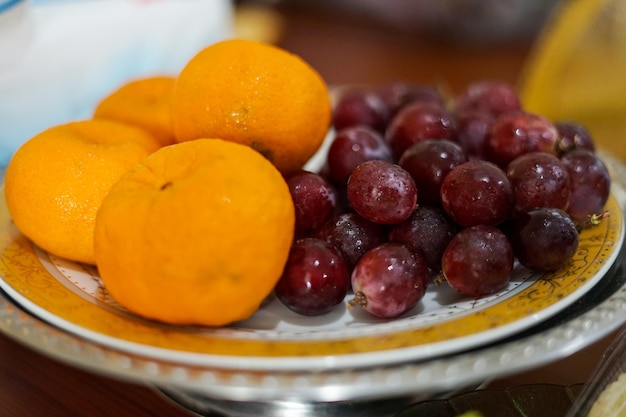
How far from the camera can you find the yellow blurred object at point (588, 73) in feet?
3.76

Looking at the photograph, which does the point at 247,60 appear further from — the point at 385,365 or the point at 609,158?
the point at 609,158

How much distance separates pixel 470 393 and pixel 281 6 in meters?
1.97

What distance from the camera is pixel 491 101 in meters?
0.78

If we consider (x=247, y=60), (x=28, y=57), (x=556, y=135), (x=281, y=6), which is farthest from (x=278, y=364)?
(x=281, y=6)

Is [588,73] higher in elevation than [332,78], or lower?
higher

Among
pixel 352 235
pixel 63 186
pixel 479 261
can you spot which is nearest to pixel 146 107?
pixel 63 186

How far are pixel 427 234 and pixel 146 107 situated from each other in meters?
0.36

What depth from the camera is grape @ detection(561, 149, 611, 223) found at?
606mm

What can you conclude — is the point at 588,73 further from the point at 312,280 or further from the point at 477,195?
the point at 312,280

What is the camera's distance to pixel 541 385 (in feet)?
1.70

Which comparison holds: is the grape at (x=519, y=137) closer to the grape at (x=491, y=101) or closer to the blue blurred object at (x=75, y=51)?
the grape at (x=491, y=101)

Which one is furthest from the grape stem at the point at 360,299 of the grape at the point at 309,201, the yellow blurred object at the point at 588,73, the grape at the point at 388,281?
the yellow blurred object at the point at 588,73

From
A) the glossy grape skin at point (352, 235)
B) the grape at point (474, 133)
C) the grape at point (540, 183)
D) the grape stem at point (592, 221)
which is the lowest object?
the glossy grape skin at point (352, 235)

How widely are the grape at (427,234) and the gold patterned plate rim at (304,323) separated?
43 millimetres
